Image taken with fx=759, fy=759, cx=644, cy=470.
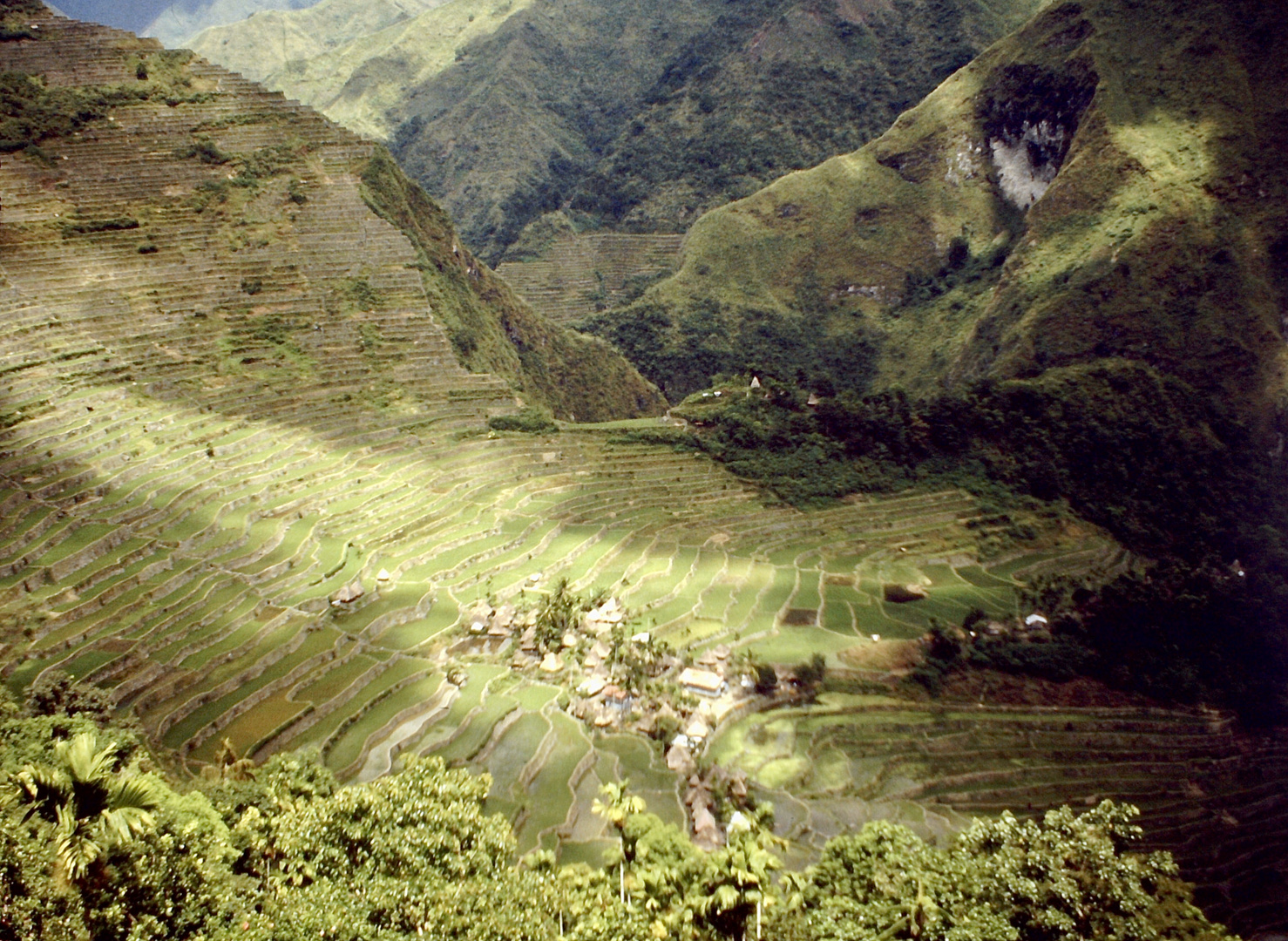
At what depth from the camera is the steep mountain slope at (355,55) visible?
152 m

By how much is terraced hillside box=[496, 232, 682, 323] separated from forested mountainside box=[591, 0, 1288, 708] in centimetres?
1128

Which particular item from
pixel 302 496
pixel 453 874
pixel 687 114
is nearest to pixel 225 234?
pixel 302 496

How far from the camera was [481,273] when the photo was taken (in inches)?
2411

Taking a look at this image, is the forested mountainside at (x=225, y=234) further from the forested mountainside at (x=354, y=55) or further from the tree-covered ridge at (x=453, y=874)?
the forested mountainside at (x=354, y=55)

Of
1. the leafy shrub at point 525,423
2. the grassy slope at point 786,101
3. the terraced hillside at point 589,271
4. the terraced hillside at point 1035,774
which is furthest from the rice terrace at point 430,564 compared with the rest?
the grassy slope at point 786,101

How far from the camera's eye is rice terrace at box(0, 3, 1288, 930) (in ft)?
64.7

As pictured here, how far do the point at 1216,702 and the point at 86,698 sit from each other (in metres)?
36.8

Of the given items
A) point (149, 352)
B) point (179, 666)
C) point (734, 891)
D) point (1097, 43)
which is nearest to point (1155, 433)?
point (1097, 43)

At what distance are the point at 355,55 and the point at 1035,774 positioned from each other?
618 ft

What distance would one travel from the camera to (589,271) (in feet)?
325

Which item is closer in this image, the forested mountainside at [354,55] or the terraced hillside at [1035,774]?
the terraced hillside at [1035,774]

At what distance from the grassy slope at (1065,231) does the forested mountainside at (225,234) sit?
34737 millimetres

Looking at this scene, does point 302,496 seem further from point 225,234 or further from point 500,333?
point 500,333

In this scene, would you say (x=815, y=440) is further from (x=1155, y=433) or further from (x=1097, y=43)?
(x=1097, y=43)
